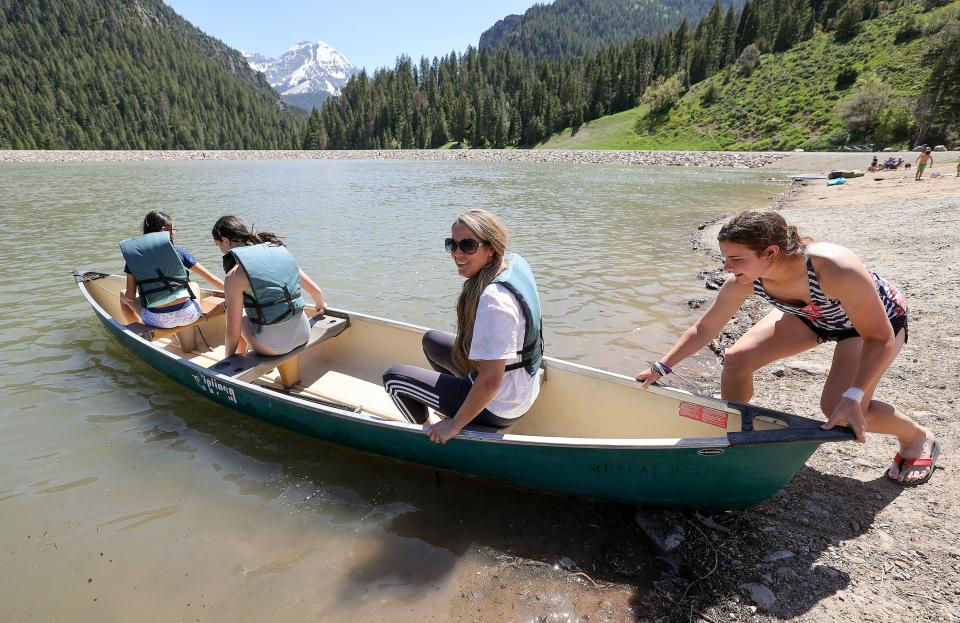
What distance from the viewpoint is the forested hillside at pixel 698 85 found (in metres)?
54.8

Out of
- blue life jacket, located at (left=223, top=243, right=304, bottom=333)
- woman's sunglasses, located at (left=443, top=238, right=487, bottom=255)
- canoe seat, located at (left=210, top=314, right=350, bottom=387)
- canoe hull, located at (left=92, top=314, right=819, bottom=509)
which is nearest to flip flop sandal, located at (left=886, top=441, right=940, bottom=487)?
canoe hull, located at (left=92, top=314, right=819, bottom=509)

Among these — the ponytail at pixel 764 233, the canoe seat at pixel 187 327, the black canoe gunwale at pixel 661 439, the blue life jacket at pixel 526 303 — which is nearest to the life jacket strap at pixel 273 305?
the black canoe gunwale at pixel 661 439

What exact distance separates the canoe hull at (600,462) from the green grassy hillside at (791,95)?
2728 inches

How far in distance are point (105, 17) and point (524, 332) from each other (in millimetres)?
260768

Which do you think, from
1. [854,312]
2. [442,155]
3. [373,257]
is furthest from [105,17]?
[854,312]

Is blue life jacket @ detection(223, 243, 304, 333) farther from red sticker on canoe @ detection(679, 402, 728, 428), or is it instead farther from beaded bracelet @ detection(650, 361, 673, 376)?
red sticker on canoe @ detection(679, 402, 728, 428)

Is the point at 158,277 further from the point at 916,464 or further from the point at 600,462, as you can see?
the point at 916,464

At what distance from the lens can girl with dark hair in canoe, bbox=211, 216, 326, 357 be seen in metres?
4.90

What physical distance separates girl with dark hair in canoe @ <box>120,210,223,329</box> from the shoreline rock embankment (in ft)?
196

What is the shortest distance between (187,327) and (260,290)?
9.70 feet

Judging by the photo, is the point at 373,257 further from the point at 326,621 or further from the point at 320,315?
the point at 326,621

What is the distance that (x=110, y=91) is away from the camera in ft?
446

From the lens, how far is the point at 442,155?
315ft

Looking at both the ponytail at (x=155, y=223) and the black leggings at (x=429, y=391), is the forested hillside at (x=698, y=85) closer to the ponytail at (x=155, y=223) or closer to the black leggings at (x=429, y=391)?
the black leggings at (x=429, y=391)
